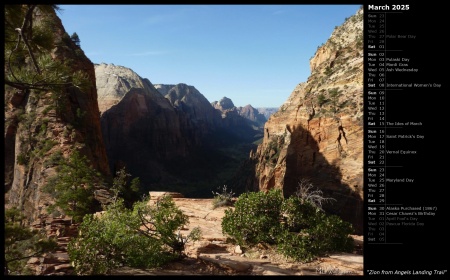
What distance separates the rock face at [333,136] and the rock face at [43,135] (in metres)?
28.6

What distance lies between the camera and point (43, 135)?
1323 inches

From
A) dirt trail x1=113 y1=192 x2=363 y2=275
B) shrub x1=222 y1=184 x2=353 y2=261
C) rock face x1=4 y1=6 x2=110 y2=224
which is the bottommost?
dirt trail x1=113 y1=192 x2=363 y2=275

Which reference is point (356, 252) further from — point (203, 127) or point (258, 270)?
point (203, 127)

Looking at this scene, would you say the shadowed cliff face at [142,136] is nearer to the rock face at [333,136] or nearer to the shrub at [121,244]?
the rock face at [333,136]

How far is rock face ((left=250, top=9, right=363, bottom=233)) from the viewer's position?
41.5 metres

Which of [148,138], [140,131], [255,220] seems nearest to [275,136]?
[255,220]

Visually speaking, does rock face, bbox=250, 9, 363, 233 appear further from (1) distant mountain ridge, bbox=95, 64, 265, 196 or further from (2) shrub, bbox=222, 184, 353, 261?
(1) distant mountain ridge, bbox=95, 64, 265, 196

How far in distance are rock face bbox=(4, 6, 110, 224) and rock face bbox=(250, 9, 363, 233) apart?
2860 cm

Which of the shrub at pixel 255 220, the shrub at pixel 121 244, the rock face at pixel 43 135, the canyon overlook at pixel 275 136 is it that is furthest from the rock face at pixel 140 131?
the shrub at pixel 121 244

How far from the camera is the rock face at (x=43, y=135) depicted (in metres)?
30.6

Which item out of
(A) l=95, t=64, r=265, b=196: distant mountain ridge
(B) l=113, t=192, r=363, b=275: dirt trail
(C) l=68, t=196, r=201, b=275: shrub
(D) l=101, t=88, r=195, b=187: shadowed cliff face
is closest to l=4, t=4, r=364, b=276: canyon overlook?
(C) l=68, t=196, r=201, b=275: shrub

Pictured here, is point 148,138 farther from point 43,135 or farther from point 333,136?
point 333,136

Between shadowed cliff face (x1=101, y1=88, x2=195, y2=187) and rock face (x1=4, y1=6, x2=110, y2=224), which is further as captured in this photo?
shadowed cliff face (x1=101, y1=88, x2=195, y2=187)
